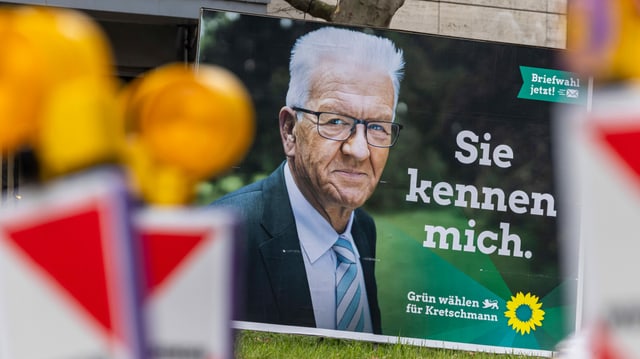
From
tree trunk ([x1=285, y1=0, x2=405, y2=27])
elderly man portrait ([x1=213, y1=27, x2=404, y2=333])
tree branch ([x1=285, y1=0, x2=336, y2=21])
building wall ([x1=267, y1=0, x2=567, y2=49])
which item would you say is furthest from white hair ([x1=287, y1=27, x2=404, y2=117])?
building wall ([x1=267, y1=0, x2=567, y2=49])

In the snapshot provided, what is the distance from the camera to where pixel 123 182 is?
115 centimetres

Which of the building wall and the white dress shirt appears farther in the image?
the building wall

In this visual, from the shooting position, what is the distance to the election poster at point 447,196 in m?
7.52

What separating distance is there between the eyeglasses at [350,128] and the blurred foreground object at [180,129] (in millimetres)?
6409

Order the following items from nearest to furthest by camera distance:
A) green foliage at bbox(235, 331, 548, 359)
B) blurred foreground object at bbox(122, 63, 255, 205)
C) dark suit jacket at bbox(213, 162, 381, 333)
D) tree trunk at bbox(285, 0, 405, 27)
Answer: blurred foreground object at bbox(122, 63, 255, 205)
green foliage at bbox(235, 331, 548, 359)
dark suit jacket at bbox(213, 162, 381, 333)
tree trunk at bbox(285, 0, 405, 27)

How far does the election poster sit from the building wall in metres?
4.80

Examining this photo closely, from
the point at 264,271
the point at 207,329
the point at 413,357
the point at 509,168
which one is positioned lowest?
the point at 413,357

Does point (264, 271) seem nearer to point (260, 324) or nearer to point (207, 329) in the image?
point (260, 324)

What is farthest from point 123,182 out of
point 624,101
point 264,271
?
point 264,271

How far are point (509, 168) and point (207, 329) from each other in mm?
6784

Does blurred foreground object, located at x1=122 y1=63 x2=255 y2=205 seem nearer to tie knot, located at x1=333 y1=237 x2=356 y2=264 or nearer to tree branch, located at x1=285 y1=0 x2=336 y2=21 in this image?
tie knot, located at x1=333 y1=237 x2=356 y2=264

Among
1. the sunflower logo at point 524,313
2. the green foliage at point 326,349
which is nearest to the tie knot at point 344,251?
the green foliage at point 326,349

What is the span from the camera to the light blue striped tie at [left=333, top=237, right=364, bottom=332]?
24.6 ft

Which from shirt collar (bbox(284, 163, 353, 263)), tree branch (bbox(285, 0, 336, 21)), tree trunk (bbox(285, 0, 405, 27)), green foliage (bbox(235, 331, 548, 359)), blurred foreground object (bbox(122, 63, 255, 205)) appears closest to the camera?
blurred foreground object (bbox(122, 63, 255, 205))
